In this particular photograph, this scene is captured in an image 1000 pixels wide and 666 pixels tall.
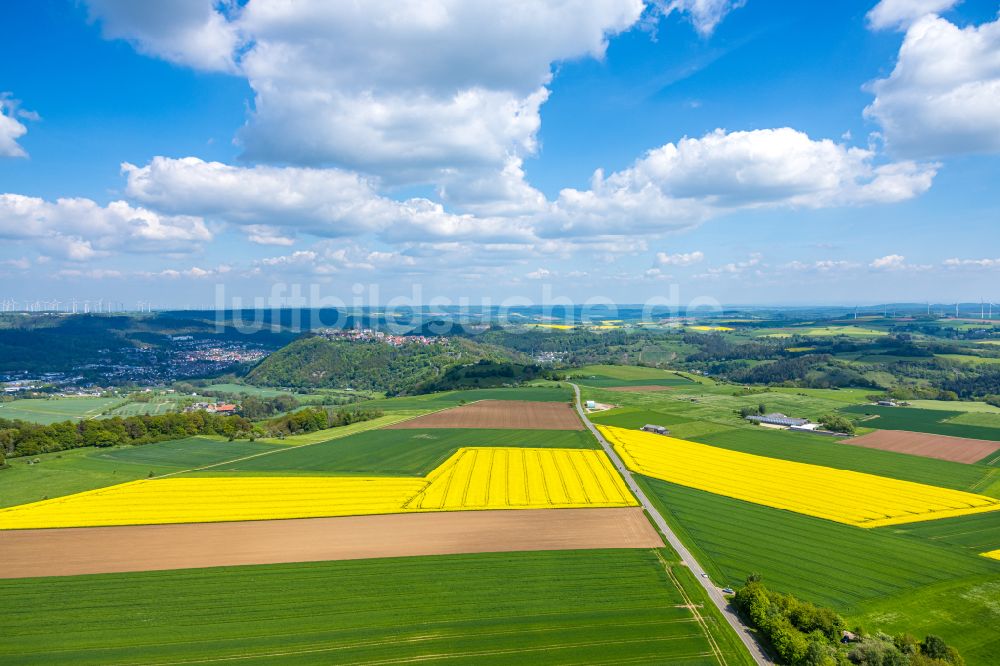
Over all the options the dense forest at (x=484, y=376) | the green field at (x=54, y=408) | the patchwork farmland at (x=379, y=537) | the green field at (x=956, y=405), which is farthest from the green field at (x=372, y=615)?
the dense forest at (x=484, y=376)

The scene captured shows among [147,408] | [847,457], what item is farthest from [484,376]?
[847,457]

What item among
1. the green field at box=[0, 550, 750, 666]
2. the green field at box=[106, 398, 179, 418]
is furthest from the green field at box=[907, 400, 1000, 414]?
the green field at box=[106, 398, 179, 418]

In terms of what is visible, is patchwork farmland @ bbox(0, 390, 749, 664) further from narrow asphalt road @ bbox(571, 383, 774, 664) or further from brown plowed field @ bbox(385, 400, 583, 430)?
brown plowed field @ bbox(385, 400, 583, 430)

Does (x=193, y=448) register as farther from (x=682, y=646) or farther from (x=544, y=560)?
(x=682, y=646)

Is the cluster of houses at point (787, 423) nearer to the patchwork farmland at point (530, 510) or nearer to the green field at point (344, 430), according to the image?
the patchwork farmland at point (530, 510)

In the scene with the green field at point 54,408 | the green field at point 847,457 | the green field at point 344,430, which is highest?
the green field at point 847,457

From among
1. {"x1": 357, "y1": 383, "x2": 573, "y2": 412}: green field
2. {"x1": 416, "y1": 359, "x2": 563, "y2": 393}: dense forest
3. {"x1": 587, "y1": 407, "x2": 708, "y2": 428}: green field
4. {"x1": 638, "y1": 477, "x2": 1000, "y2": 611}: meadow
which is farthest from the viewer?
{"x1": 416, "y1": 359, "x2": 563, "y2": 393}: dense forest
